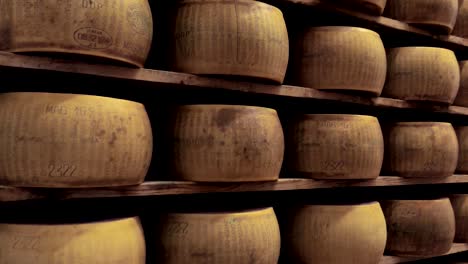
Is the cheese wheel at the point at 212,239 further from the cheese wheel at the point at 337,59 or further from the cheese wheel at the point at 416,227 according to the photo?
the cheese wheel at the point at 416,227

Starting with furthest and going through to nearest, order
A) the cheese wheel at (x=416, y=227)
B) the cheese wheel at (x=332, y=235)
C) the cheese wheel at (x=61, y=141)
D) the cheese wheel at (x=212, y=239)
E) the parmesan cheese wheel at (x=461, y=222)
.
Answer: the parmesan cheese wheel at (x=461, y=222), the cheese wheel at (x=416, y=227), the cheese wheel at (x=332, y=235), the cheese wheel at (x=212, y=239), the cheese wheel at (x=61, y=141)

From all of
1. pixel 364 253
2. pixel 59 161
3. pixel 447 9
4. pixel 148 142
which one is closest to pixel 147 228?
pixel 148 142

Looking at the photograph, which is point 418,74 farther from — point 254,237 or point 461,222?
point 254,237

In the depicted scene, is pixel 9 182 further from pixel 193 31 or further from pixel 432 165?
pixel 432 165

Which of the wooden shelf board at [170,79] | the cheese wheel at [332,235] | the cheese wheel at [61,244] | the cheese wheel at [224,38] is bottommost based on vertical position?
the cheese wheel at [332,235]

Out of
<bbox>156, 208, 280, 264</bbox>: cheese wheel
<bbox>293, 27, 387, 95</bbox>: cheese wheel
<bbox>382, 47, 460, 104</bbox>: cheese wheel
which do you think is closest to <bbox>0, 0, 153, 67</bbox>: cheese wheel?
<bbox>156, 208, 280, 264</bbox>: cheese wheel

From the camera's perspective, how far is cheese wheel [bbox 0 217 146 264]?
1376 mm

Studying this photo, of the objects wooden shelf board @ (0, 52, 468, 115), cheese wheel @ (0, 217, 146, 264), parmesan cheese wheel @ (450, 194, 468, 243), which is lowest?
parmesan cheese wheel @ (450, 194, 468, 243)

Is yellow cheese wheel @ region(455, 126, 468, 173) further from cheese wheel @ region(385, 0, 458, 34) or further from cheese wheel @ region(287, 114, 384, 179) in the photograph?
cheese wheel @ region(287, 114, 384, 179)

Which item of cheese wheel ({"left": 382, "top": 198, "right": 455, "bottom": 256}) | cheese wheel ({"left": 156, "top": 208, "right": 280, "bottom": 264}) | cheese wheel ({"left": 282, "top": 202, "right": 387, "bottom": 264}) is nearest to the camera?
cheese wheel ({"left": 156, "top": 208, "right": 280, "bottom": 264})

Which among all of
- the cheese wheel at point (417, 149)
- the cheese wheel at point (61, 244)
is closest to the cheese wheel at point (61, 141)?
Result: the cheese wheel at point (61, 244)

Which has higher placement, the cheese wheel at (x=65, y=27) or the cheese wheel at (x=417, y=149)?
the cheese wheel at (x=65, y=27)

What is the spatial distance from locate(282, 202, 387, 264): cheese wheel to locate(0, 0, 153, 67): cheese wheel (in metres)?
0.90

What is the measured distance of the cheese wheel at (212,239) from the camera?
1.66 metres
